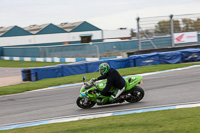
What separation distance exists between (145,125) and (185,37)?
22252mm

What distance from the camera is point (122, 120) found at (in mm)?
7758

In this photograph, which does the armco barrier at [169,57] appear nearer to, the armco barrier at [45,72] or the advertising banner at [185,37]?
the advertising banner at [185,37]

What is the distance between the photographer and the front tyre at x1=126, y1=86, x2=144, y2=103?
10.3 metres

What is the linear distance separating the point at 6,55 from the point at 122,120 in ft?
146

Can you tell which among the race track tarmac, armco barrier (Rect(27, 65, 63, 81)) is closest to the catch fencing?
armco barrier (Rect(27, 65, 63, 81))

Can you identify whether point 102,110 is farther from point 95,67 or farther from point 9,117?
point 95,67

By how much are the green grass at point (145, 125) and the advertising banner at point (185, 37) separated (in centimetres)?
2004

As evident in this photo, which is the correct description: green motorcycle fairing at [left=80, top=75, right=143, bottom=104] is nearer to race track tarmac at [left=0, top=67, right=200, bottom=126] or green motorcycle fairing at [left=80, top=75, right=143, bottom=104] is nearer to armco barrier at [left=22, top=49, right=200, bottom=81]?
race track tarmac at [left=0, top=67, right=200, bottom=126]

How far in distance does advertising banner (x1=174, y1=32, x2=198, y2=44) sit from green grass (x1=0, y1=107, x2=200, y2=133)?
20.0 m

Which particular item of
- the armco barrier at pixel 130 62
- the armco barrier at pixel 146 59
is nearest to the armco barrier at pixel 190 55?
the armco barrier at pixel 130 62

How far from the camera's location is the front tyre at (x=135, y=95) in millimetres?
10281

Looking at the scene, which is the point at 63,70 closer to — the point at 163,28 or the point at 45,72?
the point at 45,72

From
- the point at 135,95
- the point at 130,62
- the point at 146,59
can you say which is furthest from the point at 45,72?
the point at 135,95

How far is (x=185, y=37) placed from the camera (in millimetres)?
27641
